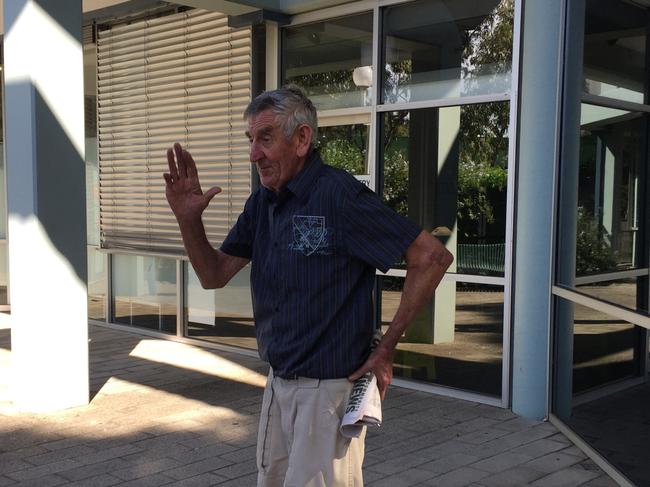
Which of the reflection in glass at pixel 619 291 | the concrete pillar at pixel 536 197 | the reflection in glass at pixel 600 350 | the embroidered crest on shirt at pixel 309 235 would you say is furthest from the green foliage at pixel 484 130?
the embroidered crest on shirt at pixel 309 235

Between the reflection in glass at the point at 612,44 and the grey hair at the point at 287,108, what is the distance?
334 centimetres

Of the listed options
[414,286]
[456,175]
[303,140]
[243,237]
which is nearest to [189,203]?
[243,237]

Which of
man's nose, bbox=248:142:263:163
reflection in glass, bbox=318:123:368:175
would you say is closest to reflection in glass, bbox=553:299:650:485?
reflection in glass, bbox=318:123:368:175

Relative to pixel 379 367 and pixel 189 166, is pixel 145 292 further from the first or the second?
pixel 379 367

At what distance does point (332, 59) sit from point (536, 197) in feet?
8.27

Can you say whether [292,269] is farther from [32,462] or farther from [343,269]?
[32,462]

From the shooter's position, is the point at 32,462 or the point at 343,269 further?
the point at 32,462

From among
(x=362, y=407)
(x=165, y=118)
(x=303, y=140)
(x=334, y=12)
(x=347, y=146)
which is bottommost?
(x=362, y=407)

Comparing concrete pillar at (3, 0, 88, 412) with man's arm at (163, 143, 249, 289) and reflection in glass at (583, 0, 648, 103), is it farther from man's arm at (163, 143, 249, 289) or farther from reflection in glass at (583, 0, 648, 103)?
reflection in glass at (583, 0, 648, 103)

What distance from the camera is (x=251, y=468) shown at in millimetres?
4449

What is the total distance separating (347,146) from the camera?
695 cm

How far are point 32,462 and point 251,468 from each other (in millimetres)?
1308

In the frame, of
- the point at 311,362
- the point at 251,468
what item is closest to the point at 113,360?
the point at 251,468

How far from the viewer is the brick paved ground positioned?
4.32m
